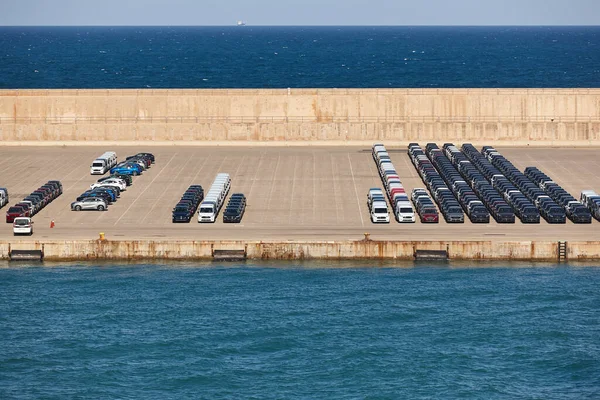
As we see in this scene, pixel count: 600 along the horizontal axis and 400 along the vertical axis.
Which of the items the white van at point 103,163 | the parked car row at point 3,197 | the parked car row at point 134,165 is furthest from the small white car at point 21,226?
the white van at point 103,163

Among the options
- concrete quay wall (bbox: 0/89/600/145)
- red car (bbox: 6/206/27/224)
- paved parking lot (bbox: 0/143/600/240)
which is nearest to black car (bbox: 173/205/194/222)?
paved parking lot (bbox: 0/143/600/240)

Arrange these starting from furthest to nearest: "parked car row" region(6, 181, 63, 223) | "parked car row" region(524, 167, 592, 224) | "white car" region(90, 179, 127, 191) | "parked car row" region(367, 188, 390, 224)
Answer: "white car" region(90, 179, 127, 191) → "parked car row" region(6, 181, 63, 223) → "parked car row" region(367, 188, 390, 224) → "parked car row" region(524, 167, 592, 224)

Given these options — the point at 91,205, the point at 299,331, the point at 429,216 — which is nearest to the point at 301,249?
the point at 429,216

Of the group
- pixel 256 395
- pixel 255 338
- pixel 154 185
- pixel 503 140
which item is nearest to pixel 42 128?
pixel 154 185

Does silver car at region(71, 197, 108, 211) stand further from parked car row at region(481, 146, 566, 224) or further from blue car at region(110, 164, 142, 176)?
parked car row at region(481, 146, 566, 224)

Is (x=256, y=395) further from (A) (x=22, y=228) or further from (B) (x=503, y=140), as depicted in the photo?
(B) (x=503, y=140)
